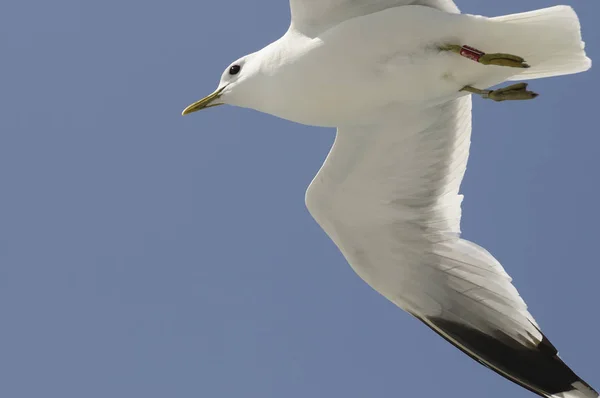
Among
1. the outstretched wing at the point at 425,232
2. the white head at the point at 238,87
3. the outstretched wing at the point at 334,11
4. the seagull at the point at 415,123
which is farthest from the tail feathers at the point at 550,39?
the white head at the point at 238,87

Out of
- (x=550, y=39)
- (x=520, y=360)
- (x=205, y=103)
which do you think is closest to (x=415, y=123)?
(x=550, y=39)

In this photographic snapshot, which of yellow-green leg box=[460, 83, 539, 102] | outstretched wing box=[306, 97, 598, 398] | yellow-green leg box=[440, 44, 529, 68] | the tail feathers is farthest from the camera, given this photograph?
outstretched wing box=[306, 97, 598, 398]

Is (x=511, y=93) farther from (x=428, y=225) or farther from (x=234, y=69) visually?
(x=234, y=69)

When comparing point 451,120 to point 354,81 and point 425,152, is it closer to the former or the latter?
point 425,152

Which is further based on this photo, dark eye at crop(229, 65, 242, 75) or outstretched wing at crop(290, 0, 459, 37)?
dark eye at crop(229, 65, 242, 75)

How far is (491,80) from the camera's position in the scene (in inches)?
195

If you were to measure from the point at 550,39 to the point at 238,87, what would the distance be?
159 centimetres

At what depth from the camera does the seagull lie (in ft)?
15.7

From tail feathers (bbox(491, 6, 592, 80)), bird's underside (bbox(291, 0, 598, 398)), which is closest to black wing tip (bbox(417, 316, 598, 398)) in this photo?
bird's underside (bbox(291, 0, 598, 398))

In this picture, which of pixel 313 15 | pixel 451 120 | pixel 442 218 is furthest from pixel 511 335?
pixel 313 15

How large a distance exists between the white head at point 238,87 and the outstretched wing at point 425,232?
1.80 ft

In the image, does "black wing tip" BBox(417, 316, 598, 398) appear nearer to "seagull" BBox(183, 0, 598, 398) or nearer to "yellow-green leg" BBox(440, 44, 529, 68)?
"seagull" BBox(183, 0, 598, 398)

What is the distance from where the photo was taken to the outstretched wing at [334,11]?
4910 millimetres

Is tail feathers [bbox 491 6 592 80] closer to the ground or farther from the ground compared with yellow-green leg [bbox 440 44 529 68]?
farther from the ground
